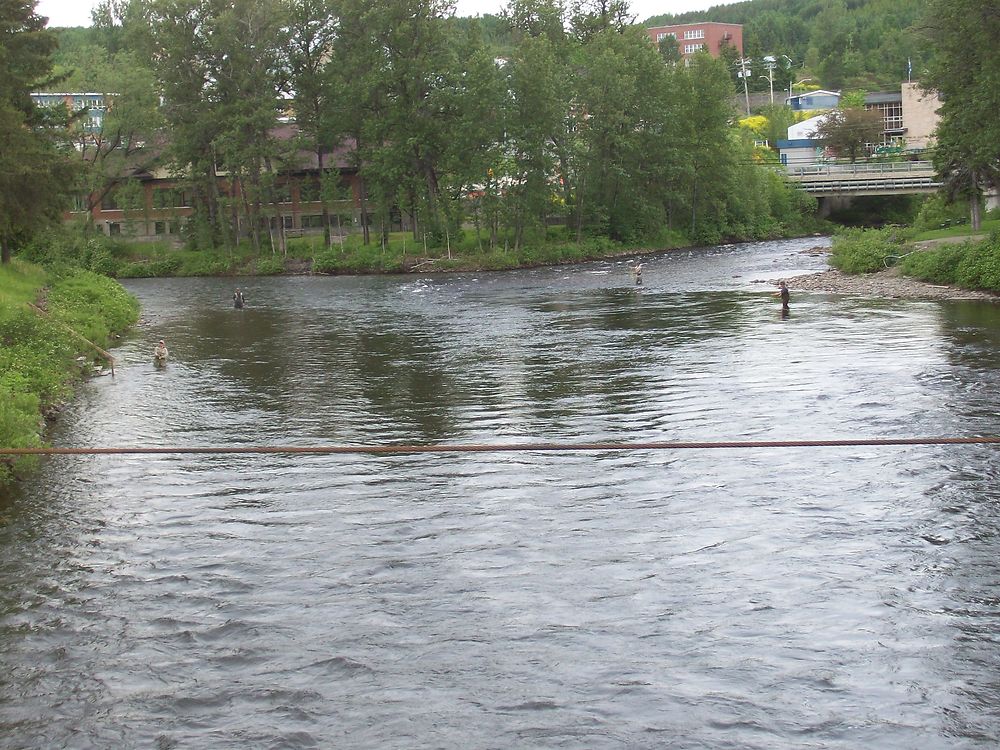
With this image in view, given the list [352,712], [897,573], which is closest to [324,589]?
[352,712]

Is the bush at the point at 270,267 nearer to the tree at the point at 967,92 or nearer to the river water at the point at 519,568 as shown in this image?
the tree at the point at 967,92

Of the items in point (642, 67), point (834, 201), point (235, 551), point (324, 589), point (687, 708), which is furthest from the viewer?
point (834, 201)

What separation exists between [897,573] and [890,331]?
2270cm

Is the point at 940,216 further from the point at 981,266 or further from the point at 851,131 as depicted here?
the point at 851,131

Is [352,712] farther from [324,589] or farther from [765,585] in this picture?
[765,585]

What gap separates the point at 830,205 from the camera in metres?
104

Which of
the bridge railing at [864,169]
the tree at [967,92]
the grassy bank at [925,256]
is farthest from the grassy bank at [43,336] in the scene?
the bridge railing at [864,169]

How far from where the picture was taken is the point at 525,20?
314ft

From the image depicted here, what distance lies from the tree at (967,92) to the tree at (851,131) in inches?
2430

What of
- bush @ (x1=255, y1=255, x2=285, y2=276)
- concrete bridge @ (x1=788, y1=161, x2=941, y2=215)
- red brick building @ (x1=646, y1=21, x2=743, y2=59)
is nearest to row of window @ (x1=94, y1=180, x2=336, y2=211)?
bush @ (x1=255, y1=255, x2=285, y2=276)

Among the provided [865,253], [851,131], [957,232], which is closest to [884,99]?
[851,131]

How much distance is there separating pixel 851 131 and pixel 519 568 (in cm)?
11743

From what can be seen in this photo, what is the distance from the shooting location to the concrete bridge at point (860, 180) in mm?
94375

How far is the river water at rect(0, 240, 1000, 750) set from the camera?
1109 centimetres
